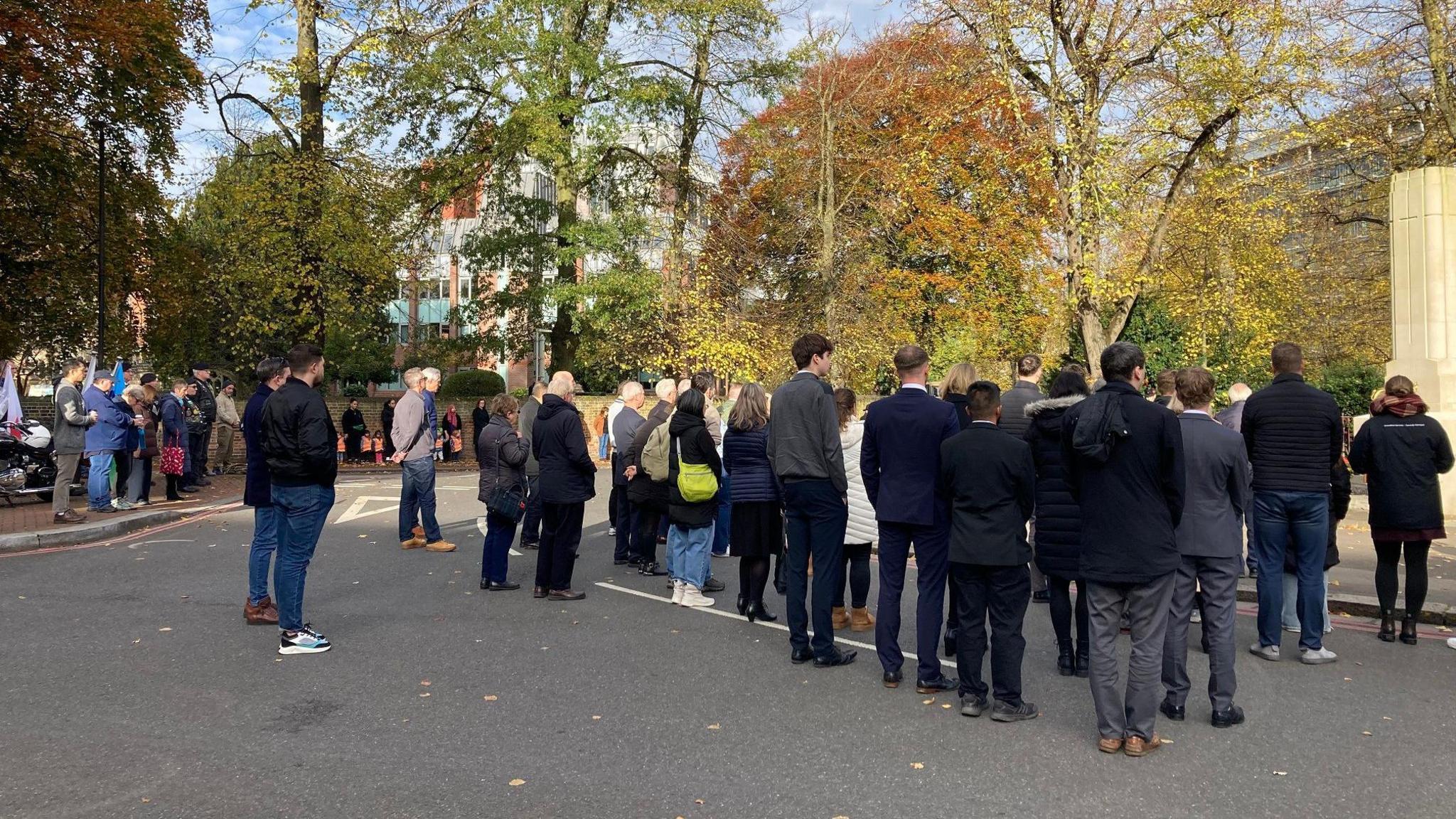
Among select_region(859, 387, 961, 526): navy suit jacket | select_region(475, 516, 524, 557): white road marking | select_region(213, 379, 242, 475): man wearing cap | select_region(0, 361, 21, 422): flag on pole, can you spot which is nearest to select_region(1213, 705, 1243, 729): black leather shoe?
select_region(859, 387, 961, 526): navy suit jacket

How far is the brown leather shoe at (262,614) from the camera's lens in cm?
786

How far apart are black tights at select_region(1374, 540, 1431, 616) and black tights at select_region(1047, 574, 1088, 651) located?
2397 mm

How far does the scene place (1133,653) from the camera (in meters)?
5.36

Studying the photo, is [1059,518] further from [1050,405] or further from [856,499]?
[856,499]

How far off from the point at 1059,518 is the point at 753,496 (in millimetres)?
2305

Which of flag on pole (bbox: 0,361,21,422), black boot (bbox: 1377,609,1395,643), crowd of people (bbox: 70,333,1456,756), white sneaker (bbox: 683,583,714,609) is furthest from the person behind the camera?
flag on pole (bbox: 0,361,21,422)

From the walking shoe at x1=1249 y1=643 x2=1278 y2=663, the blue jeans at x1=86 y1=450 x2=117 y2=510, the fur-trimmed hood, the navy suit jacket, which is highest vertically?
the fur-trimmed hood

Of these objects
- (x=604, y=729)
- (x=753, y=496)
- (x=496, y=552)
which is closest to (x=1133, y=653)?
(x=604, y=729)

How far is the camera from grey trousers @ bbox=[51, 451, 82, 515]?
12.9 m

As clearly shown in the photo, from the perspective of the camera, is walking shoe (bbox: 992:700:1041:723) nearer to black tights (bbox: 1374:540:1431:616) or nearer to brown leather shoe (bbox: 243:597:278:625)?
black tights (bbox: 1374:540:1431:616)

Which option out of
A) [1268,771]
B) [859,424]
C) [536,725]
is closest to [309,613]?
[536,725]

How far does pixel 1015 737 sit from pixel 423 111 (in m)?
26.3

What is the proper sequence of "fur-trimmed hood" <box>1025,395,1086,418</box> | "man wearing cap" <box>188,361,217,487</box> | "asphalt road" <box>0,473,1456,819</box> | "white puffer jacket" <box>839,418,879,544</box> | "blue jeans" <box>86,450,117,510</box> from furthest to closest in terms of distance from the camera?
"man wearing cap" <box>188,361,217,487</box> < "blue jeans" <box>86,450,117,510</box> < "white puffer jacket" <box>839,418,879,544</box> < "fur-trimmed hood" <box>1025,395,1086,418</box> < "asphalt road" <box>0,473,1456,819</box>

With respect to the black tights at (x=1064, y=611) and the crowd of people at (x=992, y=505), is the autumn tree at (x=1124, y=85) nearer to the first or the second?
the crowd of people at (x=992, y=505)
